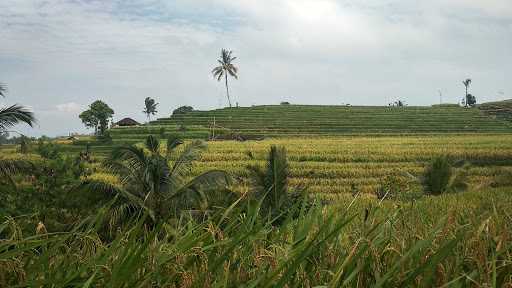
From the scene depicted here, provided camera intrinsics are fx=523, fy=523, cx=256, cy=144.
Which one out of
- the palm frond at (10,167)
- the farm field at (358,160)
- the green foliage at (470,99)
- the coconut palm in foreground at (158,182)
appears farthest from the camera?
the green foliage at (470,99)

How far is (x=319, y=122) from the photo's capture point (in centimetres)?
6900

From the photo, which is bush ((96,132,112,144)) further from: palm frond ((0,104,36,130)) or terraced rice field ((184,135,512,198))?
palm frond ((0,104,36,130))

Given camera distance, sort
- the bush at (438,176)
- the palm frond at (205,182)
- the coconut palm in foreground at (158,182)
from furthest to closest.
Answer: the bush at (438,176) → the palm frond at (205,182) → the coconut palm in foreground at (158,182)

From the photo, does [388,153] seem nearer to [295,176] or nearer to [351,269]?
[295,176]

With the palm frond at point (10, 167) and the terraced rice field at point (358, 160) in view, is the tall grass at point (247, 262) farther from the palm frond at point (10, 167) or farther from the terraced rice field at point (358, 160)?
the terraced rice field at point (358, 160)

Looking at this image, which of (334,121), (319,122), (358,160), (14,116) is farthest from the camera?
(334,121)

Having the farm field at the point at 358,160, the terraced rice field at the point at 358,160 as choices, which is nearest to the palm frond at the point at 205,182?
the terraced rice field at the point at 358,160

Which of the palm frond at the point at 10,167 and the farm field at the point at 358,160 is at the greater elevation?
the palm frond at the point at 10,167

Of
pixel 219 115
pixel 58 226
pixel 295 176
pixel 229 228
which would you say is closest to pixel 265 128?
pixel 219 115

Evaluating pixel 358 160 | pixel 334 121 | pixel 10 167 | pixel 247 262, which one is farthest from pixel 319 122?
pixel 247 262

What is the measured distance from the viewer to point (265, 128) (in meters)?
63.8

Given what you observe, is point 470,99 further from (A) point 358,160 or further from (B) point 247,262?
(B) point 247,262

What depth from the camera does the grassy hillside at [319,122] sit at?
58.1 m

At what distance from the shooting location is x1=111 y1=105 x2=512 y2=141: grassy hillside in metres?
58.1
